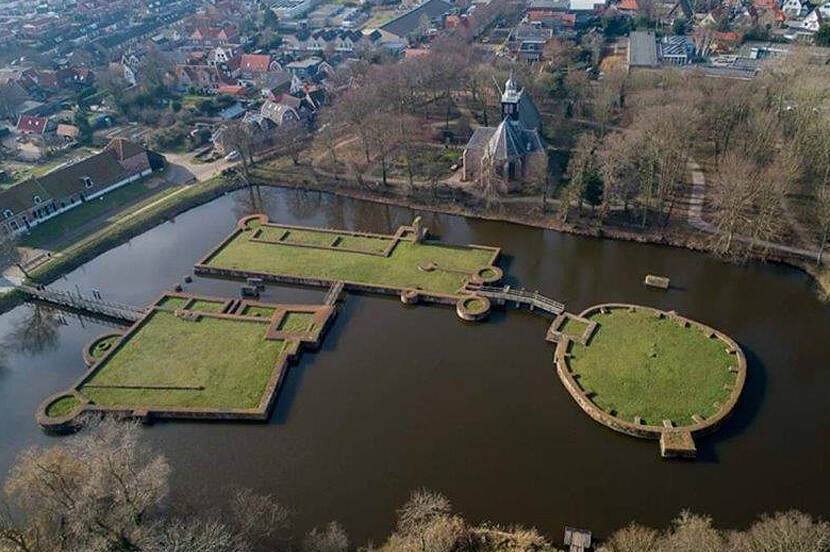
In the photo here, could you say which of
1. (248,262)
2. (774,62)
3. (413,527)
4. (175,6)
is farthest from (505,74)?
(175,6)

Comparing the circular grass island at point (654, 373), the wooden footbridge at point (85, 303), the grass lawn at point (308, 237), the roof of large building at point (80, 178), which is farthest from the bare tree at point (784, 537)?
the roof of large building at point (80, 178)

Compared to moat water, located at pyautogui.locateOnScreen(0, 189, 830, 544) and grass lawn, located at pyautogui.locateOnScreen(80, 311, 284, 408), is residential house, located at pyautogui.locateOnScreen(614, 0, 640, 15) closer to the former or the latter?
moat water, located at pyautogui.locateOnScreen(0, 189, 830, 544)

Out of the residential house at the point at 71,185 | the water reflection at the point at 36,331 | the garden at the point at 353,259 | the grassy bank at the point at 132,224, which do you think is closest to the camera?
the water reflection at the point at 36,331

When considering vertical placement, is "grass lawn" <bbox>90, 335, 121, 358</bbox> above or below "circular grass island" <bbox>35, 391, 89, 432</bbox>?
above

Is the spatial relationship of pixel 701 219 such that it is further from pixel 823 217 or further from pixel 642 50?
pixel 642 50

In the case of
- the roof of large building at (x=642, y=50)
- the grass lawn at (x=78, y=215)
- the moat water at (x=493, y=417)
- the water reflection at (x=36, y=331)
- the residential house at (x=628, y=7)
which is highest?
the residential house at (x=628, y=7)

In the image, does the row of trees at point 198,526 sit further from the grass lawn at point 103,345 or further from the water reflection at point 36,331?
the water reflection at point 36,331

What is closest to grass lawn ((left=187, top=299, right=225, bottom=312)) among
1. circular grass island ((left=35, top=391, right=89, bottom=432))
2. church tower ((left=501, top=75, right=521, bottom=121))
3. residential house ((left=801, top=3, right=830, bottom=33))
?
circular grass island ((left=35, top=391, right=89, bottom=432))
